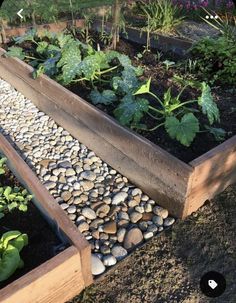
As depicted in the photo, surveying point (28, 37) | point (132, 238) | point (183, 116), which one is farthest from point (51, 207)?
point (28, 37)

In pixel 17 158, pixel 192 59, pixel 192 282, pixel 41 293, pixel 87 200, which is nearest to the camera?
pixel 41 293

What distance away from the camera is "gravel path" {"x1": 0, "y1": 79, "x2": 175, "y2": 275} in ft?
7.16

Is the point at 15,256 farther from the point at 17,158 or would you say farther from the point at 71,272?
the point at 17,158

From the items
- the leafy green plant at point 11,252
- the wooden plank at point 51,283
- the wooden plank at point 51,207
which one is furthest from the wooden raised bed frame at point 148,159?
the leafy green plant at point 11,252

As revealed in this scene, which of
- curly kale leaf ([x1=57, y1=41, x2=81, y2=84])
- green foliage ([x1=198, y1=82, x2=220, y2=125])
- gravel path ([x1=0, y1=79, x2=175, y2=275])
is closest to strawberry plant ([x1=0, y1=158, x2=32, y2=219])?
gravel path ([x1=0, y1=79, x2=175, y2=275])

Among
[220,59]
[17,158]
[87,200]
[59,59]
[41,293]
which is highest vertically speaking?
[220,59]

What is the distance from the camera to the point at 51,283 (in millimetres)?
1632

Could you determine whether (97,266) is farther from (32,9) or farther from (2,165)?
(32,9)

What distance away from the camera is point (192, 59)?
3.53 meters

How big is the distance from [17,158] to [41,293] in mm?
922

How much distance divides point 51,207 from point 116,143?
2.75 ft

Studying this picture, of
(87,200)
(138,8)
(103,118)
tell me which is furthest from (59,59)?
(138,8)

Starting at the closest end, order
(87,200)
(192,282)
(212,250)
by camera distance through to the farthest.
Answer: (192,282), (212,250), (87,200)

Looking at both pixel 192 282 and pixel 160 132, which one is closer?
pixel 192 282
